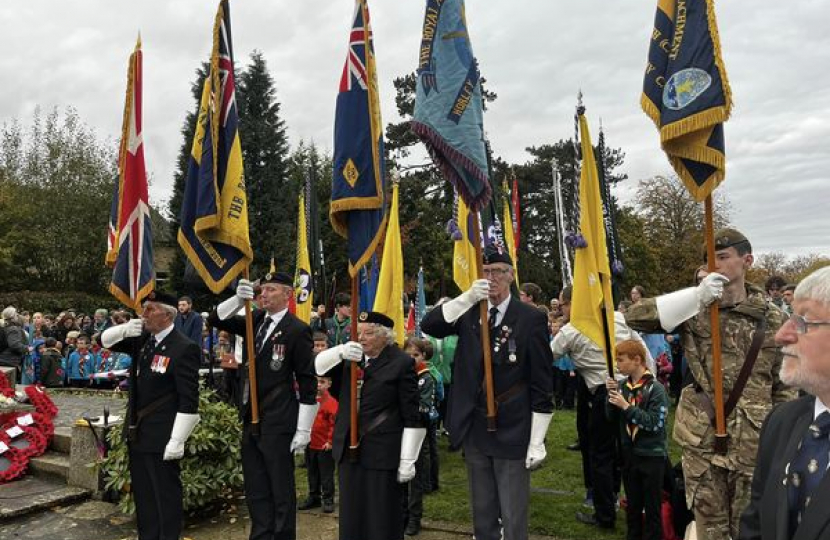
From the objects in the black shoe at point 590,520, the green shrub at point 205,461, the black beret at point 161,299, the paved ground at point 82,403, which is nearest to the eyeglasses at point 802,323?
the black shoe at point 590,520

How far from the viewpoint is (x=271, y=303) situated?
5406mm

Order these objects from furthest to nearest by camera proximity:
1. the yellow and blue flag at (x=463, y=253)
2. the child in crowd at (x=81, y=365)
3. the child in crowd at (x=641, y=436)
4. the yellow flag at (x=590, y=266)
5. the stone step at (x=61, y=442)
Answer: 1. the child in crowd at (x=81, y=365)
2. the stone step at (x=61, y=442)
3. the yellow and blue flag at (x=463, y=253)
4. the yellow flag at (x=590, y=266)
5. the child in crowd at (x=641, y=436)

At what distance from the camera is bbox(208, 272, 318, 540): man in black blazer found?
16.4 feet

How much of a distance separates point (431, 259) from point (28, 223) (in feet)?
74.8

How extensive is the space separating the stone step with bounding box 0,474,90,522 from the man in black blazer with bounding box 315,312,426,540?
406 cm

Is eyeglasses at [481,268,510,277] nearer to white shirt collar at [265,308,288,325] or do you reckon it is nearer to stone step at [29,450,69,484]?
white shirt collar at [265,308,288,325]

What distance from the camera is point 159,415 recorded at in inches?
201

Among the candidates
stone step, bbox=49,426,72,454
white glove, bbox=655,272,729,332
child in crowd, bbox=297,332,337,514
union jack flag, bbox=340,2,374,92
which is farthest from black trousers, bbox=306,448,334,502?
white glove, bbox=655,272,729,332

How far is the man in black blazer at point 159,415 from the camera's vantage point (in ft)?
16.6

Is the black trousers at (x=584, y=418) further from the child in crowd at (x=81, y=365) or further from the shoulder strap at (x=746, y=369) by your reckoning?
the child in crowd at (x=81, y=365)

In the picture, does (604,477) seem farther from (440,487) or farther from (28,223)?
(28,223)

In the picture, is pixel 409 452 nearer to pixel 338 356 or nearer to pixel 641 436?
pixel 338 356

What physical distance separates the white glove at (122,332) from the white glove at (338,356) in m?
1.66

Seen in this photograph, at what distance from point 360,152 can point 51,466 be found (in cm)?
588
